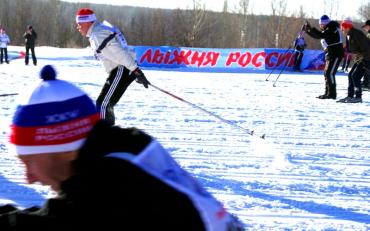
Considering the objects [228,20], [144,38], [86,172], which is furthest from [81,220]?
[228,20]

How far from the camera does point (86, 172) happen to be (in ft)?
4.47

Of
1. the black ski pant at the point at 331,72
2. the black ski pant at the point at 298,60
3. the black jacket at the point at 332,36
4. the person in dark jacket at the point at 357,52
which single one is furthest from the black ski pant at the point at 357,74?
the black ski pant at the point at 298,60

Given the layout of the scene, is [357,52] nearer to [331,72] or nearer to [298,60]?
[331,72]

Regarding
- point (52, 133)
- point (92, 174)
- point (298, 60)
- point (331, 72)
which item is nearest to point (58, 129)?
point (52, 133)

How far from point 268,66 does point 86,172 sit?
64.5ft

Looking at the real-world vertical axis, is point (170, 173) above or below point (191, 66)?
above

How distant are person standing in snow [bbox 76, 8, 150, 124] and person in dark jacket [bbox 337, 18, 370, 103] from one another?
20.4 ft

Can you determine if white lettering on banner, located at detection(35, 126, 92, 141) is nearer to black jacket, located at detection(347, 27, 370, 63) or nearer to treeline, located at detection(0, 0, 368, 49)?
black jacket, located at detection(347, 27, 370, 63)

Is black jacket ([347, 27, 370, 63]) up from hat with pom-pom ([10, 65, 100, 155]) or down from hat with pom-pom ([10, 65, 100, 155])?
down

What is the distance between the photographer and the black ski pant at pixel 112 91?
590cm

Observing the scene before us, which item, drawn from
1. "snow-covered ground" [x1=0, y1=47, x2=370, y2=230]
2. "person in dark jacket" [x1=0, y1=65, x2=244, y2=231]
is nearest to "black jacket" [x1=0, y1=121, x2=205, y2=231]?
"person in dark jacket" [x1=0, y1=65, x2=244, y2=231]

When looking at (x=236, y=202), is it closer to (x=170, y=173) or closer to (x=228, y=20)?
(x=170, y=173)

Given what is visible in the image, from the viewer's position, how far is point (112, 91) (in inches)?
234

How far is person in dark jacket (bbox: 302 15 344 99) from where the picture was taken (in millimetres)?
11133
